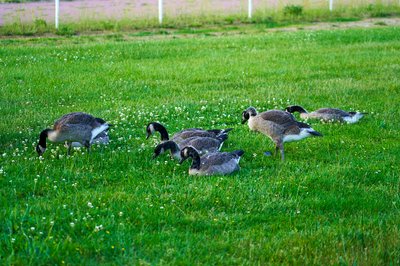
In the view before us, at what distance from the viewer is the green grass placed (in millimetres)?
29766

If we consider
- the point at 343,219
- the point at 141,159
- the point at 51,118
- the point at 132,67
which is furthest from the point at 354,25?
the point at 343,219

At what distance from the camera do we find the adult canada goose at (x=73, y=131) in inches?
459

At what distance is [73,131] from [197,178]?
95.3 inches

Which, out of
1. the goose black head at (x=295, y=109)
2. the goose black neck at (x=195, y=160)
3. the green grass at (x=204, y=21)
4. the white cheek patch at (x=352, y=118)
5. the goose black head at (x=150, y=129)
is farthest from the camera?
the green grass at (x=204, y=21)

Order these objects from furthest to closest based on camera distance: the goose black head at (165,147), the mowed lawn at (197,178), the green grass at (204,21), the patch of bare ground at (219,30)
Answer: the green grass at (204,21)
the patch of bare ground at (219,30)
the goose black head at (165,147)
the mowed lawn at (197,178)

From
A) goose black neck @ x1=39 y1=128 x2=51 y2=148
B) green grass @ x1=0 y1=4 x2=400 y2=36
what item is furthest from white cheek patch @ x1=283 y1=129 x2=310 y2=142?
green grass @ x1=0 y1=4 x2=400 y2=36

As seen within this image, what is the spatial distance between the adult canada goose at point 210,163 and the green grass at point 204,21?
64.7 ft

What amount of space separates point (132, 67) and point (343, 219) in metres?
12.9

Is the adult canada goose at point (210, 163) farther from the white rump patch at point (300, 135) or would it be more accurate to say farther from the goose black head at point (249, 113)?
the goose black head at point (249, 113)

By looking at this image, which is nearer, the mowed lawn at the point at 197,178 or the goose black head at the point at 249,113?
the mowed lawn at the point at 197,178

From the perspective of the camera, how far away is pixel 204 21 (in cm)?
3259

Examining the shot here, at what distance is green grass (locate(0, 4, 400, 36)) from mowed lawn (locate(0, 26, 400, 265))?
8532 millimetres

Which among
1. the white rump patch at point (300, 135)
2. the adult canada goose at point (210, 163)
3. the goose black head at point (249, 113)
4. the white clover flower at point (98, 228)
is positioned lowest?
the white clover flower at point (98, 228)

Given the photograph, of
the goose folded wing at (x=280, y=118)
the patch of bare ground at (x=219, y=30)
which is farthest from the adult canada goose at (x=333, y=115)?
the patch of bare ground at (x=219, y=30)
